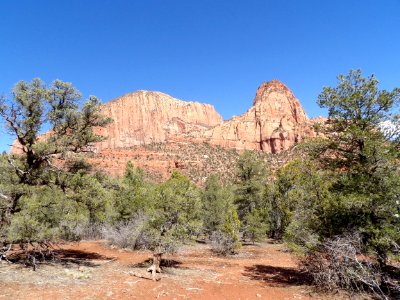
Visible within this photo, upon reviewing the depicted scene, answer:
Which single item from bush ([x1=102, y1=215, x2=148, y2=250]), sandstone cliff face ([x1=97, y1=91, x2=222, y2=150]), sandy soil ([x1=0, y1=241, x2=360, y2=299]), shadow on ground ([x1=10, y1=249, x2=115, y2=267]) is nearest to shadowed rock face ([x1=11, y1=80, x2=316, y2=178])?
sandstone cliff face ([x1=97, y1=91, x2=222, y2=150])

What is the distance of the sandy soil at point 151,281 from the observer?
10891mm

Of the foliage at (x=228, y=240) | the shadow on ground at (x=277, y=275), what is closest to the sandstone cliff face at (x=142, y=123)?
the foliage at (x=228, y=240)

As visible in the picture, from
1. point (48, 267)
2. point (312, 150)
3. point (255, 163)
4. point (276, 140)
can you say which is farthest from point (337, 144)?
point (276, 140)

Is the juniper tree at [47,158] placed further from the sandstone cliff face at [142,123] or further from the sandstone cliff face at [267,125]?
the sandstone cliff face at [142,123]

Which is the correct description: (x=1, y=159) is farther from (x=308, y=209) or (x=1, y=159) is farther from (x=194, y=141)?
(x=194, y=141)

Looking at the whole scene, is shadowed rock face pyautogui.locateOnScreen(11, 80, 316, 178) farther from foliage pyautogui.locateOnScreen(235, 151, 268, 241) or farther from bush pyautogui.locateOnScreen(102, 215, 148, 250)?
bush pyautogui.locateOnScreen(102, 215, 148, 250)

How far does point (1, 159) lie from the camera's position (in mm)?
14656

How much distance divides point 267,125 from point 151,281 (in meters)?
147

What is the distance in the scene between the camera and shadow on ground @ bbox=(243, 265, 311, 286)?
13.5 meters

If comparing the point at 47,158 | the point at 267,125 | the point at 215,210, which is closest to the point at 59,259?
the point at 47,158

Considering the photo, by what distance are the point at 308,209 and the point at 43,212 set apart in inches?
449

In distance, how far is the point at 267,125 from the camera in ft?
506

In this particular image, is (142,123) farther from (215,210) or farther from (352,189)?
(352,189)

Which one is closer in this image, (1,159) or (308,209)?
(308,209)
